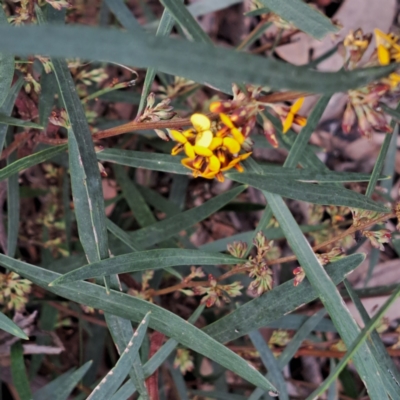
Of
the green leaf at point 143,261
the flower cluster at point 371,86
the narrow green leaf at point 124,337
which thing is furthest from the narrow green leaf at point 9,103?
the flower cluster at point 371,86

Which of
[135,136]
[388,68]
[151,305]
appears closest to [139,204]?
[135,136]

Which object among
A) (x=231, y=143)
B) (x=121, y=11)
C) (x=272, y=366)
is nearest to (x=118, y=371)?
(x=272, y=366)

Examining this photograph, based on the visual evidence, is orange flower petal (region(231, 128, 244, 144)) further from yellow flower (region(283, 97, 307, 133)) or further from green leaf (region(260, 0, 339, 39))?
green leaf (region(260, 0, 339, 39))

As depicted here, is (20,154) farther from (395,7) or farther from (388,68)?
(395,7)

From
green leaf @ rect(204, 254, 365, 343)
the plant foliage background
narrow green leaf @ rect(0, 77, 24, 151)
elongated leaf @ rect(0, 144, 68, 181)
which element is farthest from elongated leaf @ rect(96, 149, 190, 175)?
green leaf @ rect(204, 254, 365, 343)

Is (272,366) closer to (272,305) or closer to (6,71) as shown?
(272,305)
